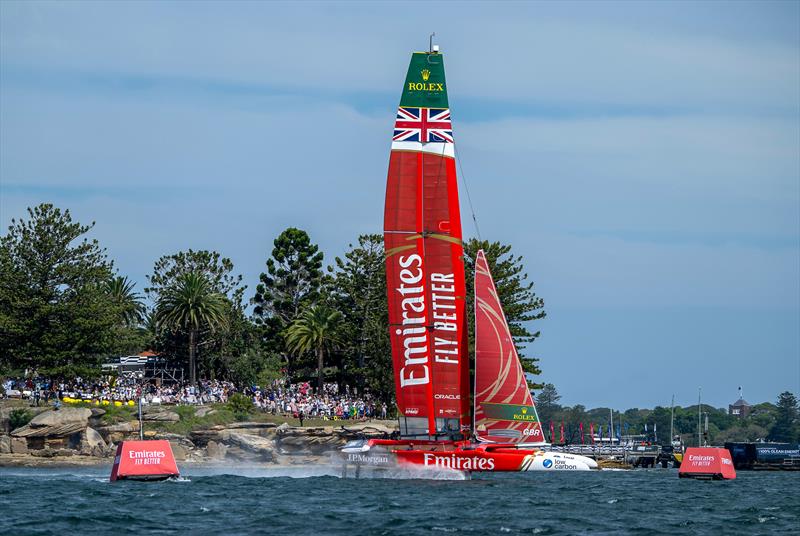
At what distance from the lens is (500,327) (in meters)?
50.8

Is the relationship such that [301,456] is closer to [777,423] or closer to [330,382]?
[330,382]

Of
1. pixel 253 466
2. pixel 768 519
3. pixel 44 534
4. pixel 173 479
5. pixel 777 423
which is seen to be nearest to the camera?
pixel 44 534

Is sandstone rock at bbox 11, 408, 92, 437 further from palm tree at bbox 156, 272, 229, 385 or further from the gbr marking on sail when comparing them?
the gbr marking on sail

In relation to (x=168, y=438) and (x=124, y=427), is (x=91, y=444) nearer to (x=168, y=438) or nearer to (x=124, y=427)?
(x=124, y=427)

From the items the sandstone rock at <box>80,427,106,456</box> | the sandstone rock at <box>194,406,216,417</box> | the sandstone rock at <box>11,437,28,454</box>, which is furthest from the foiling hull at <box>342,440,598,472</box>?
the sandstone rock at <box>194,406,216,417</box>

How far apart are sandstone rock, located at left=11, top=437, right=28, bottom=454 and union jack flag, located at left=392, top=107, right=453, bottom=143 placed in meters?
34.1

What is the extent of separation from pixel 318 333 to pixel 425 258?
42698 mm

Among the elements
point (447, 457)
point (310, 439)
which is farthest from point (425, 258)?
point (310, 439)

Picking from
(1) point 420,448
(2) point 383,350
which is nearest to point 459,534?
(1) point 420,448

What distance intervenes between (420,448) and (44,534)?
1951cm

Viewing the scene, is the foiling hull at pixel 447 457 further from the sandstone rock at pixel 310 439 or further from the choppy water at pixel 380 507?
the sandstone rock at pixel 310 439

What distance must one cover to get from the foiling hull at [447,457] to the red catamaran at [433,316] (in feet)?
0.17

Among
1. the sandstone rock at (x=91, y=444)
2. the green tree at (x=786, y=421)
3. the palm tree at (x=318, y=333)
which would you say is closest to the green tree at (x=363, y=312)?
the palm tree at (x=318, y=333)

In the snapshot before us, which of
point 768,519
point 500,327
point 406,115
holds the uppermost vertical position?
point 406,115
